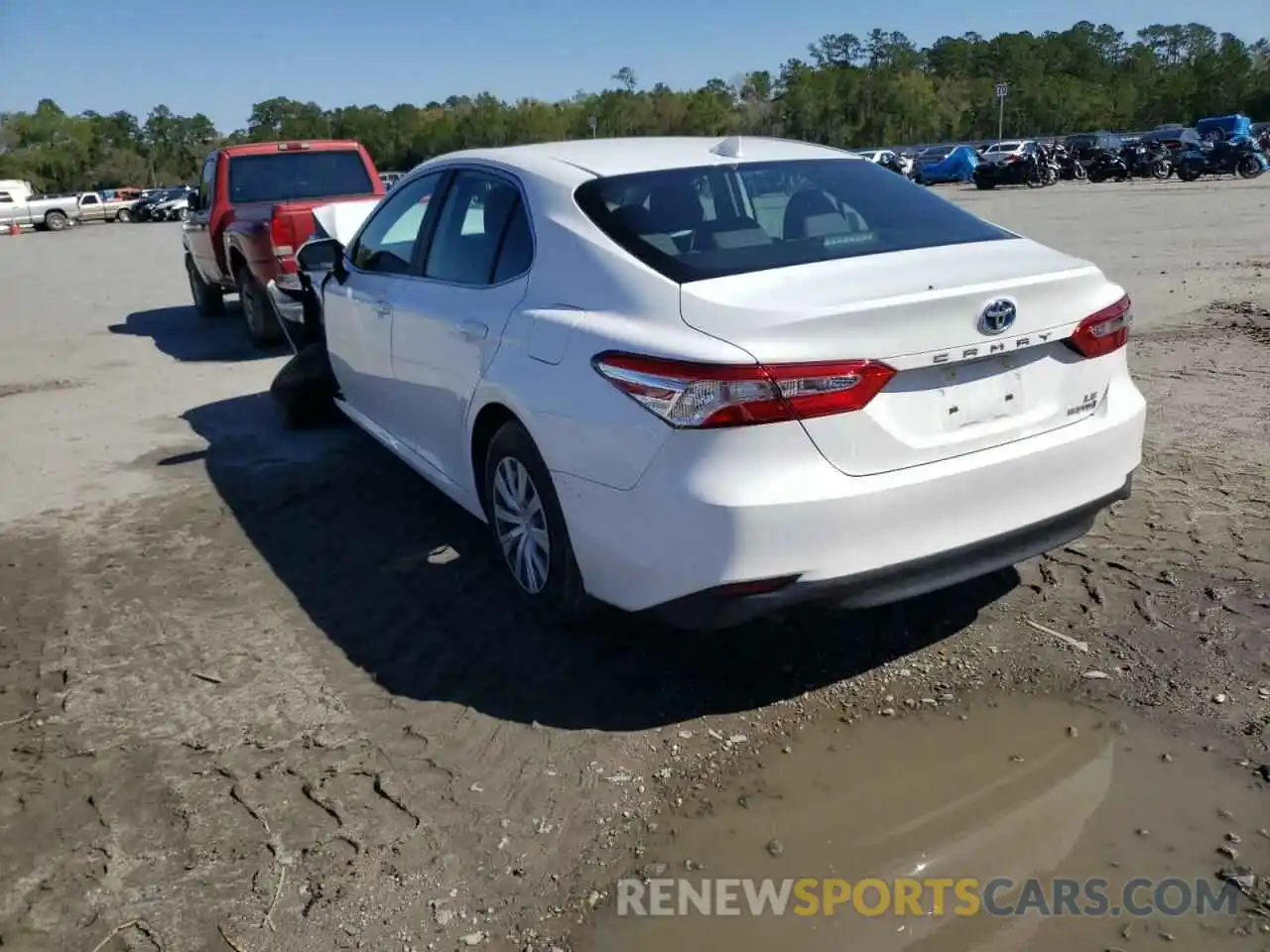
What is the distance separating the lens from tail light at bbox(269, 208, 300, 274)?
31.4 ft

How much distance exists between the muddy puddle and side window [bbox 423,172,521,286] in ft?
7.16

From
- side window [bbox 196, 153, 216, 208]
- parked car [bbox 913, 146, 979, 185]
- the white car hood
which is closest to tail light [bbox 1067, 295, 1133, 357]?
the white car hood

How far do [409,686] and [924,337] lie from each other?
2045mm

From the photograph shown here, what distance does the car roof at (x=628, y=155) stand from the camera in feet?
13.2

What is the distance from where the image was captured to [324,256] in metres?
5.96

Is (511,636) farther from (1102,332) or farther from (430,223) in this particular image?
(1102,332)

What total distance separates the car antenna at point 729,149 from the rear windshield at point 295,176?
7698 millimetres

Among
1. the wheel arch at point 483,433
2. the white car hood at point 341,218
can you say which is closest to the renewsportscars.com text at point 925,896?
the wheel arch at point 483,433

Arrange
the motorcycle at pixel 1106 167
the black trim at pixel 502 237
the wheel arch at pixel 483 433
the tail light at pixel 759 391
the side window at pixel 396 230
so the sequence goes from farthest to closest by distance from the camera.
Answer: the motorcycle at pixel 1106 167, the side window at pixel 396 230, the black trim at pixel 502 237, the wheel arch at pixel 483 433, the tail light at pixel 759 391

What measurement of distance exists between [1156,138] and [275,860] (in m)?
45.8

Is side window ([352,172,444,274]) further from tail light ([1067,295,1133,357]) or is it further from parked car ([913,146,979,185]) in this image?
parked car ([913,146,979,185])

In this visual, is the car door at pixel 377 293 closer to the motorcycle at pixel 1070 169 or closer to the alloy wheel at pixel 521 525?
the alloy wheel at pixel 521 525

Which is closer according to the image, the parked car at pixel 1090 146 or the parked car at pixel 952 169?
the parked car at pixel 1090 146

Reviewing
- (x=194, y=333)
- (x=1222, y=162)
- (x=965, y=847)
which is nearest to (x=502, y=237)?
(x=965, y=847)
